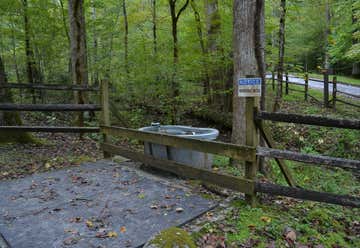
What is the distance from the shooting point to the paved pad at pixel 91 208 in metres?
2.73

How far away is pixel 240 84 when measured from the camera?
338 cm

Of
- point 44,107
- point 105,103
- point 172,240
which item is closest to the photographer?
point 172,240

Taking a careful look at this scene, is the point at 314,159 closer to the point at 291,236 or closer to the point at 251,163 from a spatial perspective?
the point at 251,163

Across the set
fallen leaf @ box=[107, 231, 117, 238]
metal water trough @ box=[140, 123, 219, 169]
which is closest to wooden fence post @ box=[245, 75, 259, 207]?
metal water trough @ box=[140, 123, 219, 169]

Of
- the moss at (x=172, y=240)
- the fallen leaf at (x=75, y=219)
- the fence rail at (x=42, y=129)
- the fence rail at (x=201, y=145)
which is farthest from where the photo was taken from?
the fence rail at (x=42, y=129)

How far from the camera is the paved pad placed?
8.95 ft

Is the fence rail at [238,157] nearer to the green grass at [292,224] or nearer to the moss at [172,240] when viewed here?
the green grass at [292,224]

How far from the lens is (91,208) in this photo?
3346 millimetres

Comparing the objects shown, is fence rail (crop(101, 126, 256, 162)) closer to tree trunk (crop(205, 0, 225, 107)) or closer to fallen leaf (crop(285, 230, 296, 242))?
fallen leaf (crop(285, 230, 296, 242))

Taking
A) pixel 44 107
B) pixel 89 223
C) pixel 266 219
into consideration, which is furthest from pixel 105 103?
pixel 266 219

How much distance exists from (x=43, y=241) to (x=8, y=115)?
4.48 meters

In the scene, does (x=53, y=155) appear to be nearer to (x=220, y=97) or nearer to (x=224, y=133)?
(x=224, y=133)

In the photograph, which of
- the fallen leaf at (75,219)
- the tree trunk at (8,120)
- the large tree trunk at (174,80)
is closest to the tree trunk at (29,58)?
the tree trunk at (8,120)

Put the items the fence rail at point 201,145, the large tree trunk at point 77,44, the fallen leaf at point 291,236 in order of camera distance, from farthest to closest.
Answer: the large tree trunk at point 77,44 → the fence rail at point 201,145 → the fallen leaf at point 291,236
